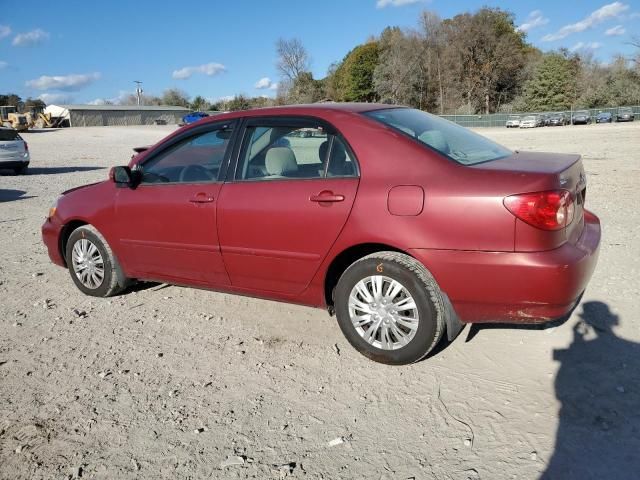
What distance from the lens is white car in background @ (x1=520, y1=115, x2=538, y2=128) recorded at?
53.6 m

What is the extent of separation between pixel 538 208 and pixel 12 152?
17.5m

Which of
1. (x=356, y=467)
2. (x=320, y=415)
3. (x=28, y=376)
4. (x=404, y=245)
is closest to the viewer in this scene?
(x=356, y=467)

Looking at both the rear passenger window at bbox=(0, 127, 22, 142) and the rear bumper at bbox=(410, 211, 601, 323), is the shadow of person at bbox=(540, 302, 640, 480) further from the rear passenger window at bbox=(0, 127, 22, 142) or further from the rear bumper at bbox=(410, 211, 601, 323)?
the rear passenger window at bbox=(0, 127, 22, 142)

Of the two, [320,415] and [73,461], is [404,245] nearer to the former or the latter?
[320,415]

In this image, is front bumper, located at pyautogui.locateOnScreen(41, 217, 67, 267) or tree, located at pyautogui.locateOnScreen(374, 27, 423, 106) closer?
front bumper, located at pyautogui.locateOnScreen(41, 217, 67, 267)

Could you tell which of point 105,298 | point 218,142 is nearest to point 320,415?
point 218,142

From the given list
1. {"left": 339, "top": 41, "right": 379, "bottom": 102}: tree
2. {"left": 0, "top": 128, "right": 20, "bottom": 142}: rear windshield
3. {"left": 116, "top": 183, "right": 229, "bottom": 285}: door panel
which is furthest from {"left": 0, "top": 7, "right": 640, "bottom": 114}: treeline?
{"left": 116, "top": 183, "right": 229, "bottom": 285}: door panel

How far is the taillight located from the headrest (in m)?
1.57

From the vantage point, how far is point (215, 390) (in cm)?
331

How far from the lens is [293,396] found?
10.6 feet

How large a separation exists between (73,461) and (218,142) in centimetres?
249

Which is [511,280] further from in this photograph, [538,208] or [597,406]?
[597,406]

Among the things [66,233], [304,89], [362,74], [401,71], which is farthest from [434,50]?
[66,233]

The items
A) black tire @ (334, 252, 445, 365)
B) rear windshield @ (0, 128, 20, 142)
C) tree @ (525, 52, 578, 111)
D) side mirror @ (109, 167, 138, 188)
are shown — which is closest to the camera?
black tire @ (334, 252, 445, 365)
